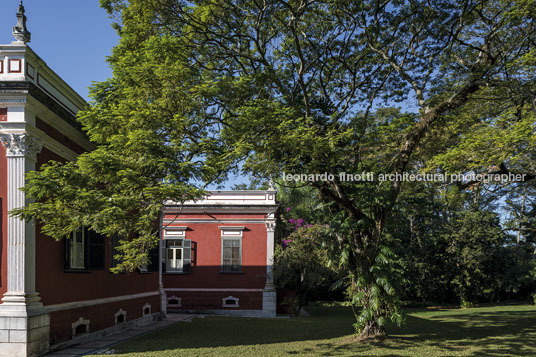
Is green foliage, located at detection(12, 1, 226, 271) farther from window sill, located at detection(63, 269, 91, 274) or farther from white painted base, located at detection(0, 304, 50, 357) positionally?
window sill, located at detection(63, 269, 91, 274)

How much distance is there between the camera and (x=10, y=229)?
8648 mm

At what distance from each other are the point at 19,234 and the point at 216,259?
1178cm

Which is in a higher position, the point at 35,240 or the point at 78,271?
the point at 35,240

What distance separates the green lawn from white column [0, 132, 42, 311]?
2.30 meters

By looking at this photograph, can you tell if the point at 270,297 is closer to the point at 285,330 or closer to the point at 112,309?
the point at 285,330

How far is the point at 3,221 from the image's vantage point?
344 inches

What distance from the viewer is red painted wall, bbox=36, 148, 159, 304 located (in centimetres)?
913

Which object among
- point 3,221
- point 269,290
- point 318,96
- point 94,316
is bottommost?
point 269,290

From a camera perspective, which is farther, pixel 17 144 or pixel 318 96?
pixel 318 96

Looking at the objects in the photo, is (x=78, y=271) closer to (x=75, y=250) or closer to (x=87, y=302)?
(x=75, y=250)

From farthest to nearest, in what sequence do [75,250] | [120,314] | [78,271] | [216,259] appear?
1. [216,259]
2. [120,314]
3. [75,250]
4. [78,271]

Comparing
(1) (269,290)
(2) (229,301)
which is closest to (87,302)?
(2) (229,301)

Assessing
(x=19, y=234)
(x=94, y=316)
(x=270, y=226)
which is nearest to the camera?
(x=19, y=234)

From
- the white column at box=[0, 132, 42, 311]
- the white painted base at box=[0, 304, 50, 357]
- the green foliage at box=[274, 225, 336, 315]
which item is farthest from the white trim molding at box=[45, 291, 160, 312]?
the green foliage at box=[274, 225, 336, 315]
